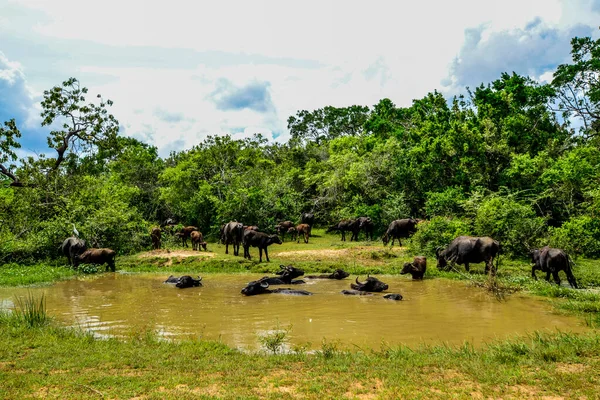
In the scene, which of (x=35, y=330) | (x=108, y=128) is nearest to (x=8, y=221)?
(x=108, y=128)

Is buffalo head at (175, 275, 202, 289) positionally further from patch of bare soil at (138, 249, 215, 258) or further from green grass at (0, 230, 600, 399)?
patch of bare soil at (138, 249, 215, 258)

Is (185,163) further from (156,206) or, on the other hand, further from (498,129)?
(498,129)

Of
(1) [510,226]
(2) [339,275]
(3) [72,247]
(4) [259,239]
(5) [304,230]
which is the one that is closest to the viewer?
(2) [339,275]

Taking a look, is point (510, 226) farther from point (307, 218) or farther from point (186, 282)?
point (307, 218)

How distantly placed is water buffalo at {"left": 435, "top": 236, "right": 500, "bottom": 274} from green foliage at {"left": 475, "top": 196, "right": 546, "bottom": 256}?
1695mm

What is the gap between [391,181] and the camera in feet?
102

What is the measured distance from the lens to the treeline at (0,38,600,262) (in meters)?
16.2

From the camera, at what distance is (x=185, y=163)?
3509 cm

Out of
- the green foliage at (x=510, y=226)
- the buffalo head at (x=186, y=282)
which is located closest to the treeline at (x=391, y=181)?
the green foliage at (x=510, y=226)

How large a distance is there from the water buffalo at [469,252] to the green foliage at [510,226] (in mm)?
1695

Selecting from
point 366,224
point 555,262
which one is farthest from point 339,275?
point 366,224

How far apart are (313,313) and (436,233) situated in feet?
35.0

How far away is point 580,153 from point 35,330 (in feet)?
77.5

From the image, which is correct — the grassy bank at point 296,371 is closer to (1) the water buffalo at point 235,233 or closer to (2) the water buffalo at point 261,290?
(2) the water buffalo at point 261,290
